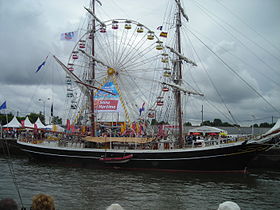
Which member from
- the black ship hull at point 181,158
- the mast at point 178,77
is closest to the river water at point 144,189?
the black ship hull at point 181,158

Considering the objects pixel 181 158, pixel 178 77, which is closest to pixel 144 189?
pixel 181 158

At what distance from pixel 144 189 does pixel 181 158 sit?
7901 mm

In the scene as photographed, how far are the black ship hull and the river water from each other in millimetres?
1007

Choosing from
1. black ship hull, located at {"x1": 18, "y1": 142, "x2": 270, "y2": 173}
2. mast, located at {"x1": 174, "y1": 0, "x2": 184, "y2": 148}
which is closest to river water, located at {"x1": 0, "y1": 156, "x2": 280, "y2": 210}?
black ship hull, located at {"x1": 18, "y1": 142, "x2": 270, "y2": 173}

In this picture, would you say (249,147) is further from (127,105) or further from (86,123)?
(86,123)

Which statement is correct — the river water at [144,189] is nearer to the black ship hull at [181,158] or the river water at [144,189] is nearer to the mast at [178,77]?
the black ship hull at [181,158]

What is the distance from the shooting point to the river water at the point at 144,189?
1527cm

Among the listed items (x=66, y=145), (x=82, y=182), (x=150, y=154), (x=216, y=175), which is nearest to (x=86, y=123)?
(x=66, y=145)

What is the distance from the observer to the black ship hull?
24594mm

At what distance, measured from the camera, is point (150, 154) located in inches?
1054

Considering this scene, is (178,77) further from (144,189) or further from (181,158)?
(144,189)

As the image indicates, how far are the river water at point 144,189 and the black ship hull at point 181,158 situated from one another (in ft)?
3.30

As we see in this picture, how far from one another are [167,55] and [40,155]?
2021 cm

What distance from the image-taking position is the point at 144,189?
18.6 m
